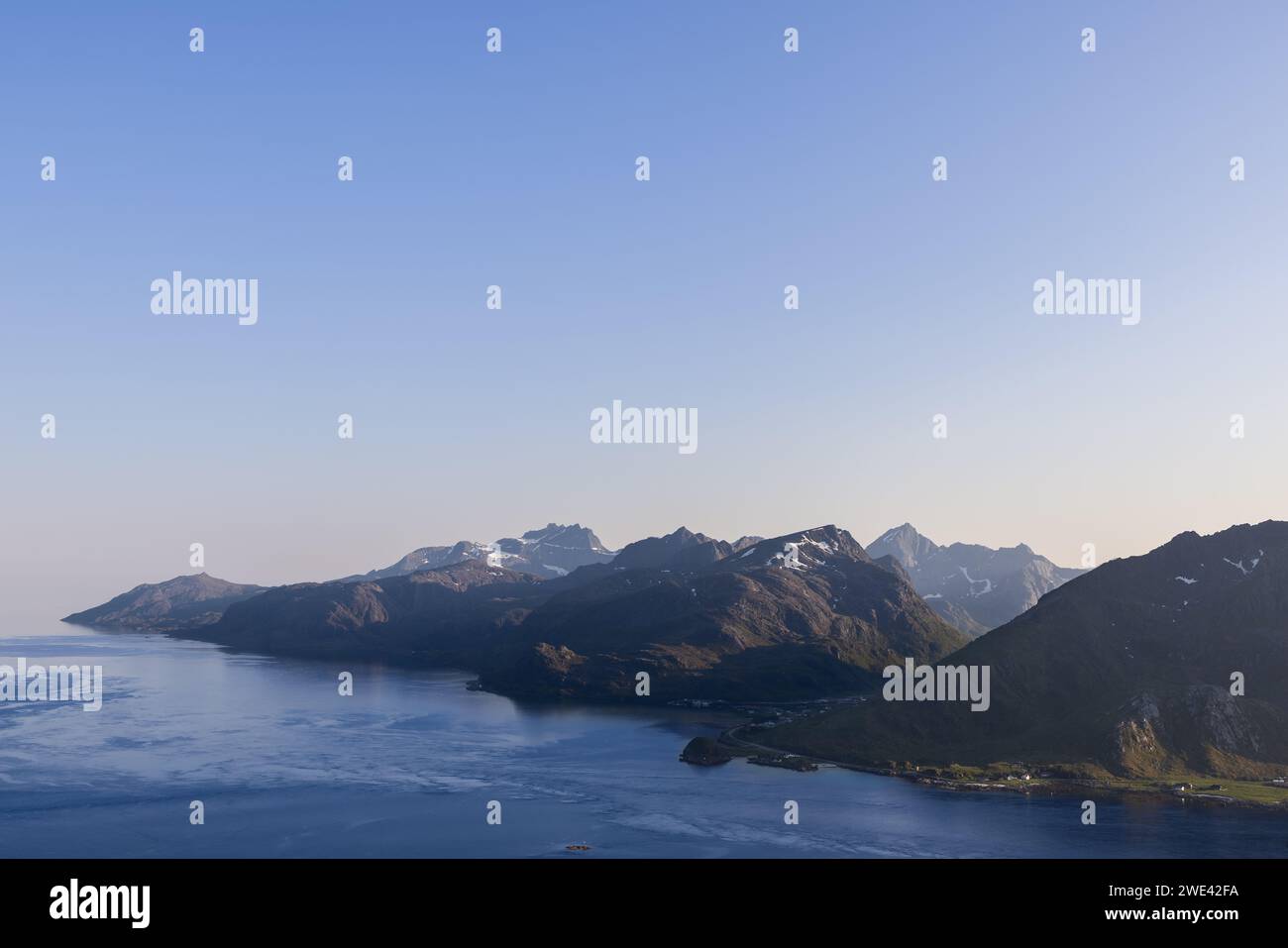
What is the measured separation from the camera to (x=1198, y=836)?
156 meters

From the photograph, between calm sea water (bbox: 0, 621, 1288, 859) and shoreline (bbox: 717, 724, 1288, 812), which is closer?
calm sea water (bbox: 0, 621, 1288, 859)

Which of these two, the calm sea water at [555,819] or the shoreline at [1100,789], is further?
the shoreline at [1100,789]

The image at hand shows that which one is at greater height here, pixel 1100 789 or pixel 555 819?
pixel 555 819

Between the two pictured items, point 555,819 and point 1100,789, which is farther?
point 1100,789
